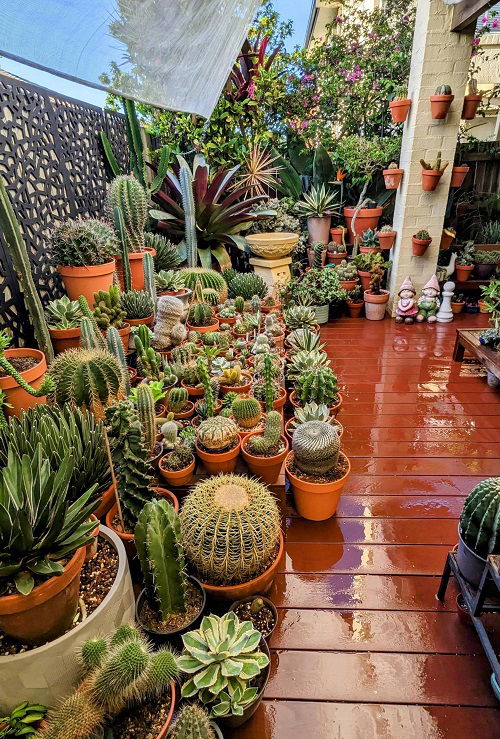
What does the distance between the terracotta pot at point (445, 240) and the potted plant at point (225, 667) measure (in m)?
4.46

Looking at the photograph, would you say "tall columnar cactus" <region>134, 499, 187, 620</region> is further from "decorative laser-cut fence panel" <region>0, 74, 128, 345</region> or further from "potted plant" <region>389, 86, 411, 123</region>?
"potted plant" <region>389, 86, 411, 123</region>

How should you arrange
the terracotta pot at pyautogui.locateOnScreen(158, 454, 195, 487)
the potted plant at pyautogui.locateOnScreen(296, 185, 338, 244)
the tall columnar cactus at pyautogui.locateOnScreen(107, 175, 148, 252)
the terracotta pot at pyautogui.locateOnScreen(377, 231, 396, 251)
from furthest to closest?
1. the potted plant at pyautogui.locateOnScreen(296, 185, 338, 244)
2. the terracotta pot at pyautogui.locateOnScreen(377, 231, 396, 251)
3. the tall columnar cactus at pyautogui.locateOnScreen(107, 175, 148, 252)
4. the terracotta pot at pyautogui.locateOnScreen(158, 454, 195, 487)

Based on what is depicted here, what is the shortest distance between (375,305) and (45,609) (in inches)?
172

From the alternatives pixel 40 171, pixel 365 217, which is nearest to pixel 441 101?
pixel 365 217

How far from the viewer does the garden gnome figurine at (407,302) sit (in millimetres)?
4543

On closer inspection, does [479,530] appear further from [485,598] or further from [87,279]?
[87,279]

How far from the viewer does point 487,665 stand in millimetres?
1397

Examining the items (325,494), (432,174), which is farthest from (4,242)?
(432,174)

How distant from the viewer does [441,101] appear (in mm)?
3820

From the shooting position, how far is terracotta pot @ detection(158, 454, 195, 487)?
1.86 m

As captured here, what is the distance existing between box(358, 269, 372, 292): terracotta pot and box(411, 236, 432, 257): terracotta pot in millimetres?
533

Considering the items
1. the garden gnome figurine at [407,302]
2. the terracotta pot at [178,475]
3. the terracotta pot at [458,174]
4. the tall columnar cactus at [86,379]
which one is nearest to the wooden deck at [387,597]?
the terracotta pot at [178,475]

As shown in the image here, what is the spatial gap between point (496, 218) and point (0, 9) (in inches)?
225

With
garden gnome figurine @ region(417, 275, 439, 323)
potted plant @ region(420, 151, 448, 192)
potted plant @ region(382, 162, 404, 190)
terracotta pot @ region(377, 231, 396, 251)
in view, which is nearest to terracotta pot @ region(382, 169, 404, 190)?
potted plant @ region(382, 162, 404, 190)
